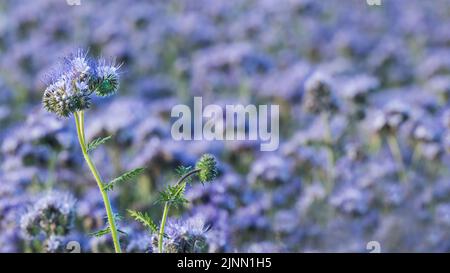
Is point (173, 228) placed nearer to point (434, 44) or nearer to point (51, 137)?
→ point (51, 137)

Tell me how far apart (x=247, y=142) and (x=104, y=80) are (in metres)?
2.57

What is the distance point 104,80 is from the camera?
2.44m

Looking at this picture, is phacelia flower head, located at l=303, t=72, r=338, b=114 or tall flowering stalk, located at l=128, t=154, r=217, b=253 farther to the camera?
phacelia flower head, located at l=303, t=72, r=338, b=114

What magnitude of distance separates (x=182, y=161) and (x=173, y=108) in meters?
1.27

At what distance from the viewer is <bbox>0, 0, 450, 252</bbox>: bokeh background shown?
4008 millimetres

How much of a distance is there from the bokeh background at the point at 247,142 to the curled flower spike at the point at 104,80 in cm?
31

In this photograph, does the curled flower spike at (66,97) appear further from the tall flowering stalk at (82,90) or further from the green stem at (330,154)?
the green stem at (330,154)

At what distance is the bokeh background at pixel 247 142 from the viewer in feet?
13.1

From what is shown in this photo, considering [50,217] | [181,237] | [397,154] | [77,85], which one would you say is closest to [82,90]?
[77,85]

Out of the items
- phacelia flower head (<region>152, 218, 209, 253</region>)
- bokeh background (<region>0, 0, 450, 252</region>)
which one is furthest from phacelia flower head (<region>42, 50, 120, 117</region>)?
phacelia flower head (<region>152, 218, 209, 253</region>)

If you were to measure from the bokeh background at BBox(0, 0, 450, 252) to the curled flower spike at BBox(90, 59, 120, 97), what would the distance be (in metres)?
0.31

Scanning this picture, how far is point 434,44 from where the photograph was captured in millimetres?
7410

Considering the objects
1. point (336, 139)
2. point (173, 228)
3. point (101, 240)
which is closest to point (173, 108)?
point (336, 139)

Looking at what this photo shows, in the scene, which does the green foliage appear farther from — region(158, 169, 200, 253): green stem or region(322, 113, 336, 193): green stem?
region(322, 113, 336, 193): green stem
